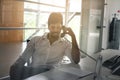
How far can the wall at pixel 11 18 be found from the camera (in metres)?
3.31

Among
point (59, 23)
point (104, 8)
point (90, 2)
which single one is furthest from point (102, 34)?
point (59, 23)

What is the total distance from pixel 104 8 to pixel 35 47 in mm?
3468

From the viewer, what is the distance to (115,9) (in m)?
5.16

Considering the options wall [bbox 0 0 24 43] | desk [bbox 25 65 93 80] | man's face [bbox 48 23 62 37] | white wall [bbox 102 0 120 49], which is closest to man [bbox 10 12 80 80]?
man's face [bbox 48 23 62 37]

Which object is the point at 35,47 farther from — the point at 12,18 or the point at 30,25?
the point at 12,18

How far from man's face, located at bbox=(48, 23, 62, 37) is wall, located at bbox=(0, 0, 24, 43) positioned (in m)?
1.58

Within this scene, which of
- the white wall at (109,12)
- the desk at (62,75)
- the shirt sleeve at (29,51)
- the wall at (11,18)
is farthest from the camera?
the white wall at (109,12)

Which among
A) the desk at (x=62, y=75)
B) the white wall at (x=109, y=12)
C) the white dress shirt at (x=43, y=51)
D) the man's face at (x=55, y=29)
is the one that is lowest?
the desk at (x=62, y=75)

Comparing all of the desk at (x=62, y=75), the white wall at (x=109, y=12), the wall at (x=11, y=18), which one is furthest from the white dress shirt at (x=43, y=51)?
the white wall at (x=109, y=12)

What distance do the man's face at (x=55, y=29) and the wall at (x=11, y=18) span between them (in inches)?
62.2

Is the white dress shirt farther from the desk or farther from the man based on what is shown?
the desk

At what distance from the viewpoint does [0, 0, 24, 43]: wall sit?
331 cm

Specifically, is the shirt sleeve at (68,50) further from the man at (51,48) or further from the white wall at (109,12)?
the white wall at (109,12)

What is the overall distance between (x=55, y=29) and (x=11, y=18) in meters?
2.10
